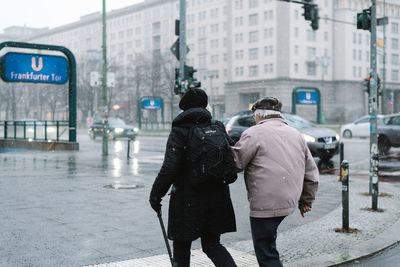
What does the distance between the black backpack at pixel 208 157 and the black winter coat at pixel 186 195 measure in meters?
0.08

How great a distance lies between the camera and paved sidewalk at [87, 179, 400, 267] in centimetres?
526

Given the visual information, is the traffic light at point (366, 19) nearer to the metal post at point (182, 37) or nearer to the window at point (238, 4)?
the metal post at point (182, 37)

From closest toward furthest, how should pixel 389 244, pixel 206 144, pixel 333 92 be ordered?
pixel 206 144 < pixel 389 244 < pixel 333 92

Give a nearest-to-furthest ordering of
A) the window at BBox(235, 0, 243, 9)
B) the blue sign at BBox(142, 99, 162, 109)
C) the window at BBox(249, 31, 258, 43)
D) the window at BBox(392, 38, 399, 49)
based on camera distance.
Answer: the blue sign at BBox(142, 99, 162, 109), the window at BBox(249, 31, 258, 43), the window at BBox(235, 0, 243, 9), the window at BBox(392, 38, 399, 49)

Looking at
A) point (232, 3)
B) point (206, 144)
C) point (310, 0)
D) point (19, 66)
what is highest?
point (232, 3)

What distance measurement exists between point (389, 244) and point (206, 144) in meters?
3.40

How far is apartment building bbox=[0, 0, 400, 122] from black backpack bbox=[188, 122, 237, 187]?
65.1m

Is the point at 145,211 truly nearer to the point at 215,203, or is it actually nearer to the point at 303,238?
the point at 303,238

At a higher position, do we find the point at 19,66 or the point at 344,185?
the point at 19,66

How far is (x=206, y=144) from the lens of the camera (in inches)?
149

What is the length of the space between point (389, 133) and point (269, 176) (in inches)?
691

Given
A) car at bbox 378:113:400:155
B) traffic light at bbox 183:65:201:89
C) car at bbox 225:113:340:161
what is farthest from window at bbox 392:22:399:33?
traffic light at bbox 183:65:201:89

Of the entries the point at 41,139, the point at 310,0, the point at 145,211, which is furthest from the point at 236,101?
the point at 145,211

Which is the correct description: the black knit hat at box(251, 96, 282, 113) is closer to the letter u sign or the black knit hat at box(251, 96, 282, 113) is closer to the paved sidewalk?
the paved sidewalk
